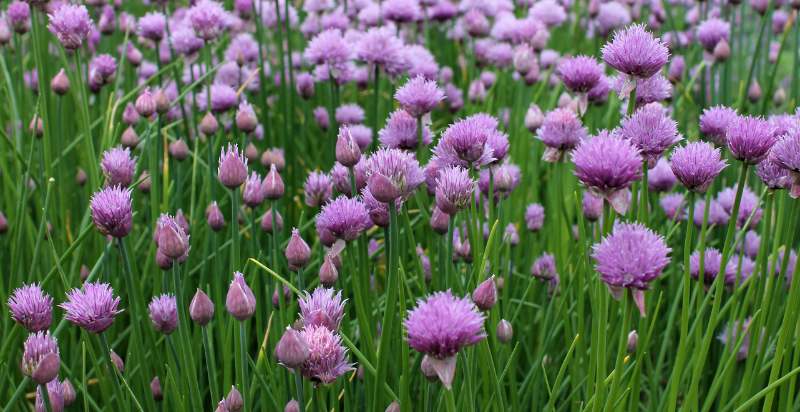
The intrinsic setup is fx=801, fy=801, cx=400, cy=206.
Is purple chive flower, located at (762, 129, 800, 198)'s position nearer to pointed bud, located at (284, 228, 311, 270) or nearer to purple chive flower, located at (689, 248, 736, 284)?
purple chive flower, located at (689, 248, 736, 284)

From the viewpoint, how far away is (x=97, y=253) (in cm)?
189

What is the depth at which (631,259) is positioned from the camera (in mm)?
855

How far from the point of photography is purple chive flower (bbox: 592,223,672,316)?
0.86 meters

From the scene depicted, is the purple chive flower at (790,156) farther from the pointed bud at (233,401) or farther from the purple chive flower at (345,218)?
the pointed bud at (233,401)

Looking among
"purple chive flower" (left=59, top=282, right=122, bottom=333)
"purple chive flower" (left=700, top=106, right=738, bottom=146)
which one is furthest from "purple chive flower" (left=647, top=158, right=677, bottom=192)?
"purple chive flower" (left=59, top=282, right=122, bottom=333)

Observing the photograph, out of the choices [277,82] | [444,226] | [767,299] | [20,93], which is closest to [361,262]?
[444,226]

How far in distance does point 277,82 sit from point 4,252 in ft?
4.59

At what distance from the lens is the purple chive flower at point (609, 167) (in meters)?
0.94

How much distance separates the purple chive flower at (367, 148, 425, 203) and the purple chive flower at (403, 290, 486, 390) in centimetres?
24

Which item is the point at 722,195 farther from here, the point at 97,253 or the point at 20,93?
the point at 20,93

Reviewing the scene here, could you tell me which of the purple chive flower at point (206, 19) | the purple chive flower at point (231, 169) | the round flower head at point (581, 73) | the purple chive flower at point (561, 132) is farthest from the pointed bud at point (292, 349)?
the purple chive flower at point (206, 19)

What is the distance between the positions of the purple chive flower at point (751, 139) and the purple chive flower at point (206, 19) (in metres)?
1.46

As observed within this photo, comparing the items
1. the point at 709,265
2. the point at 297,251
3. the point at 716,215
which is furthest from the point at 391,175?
the point at 716,215

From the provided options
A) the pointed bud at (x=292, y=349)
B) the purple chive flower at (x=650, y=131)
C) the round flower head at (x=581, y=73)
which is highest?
the purple chive flower at (x=650, y=131)
